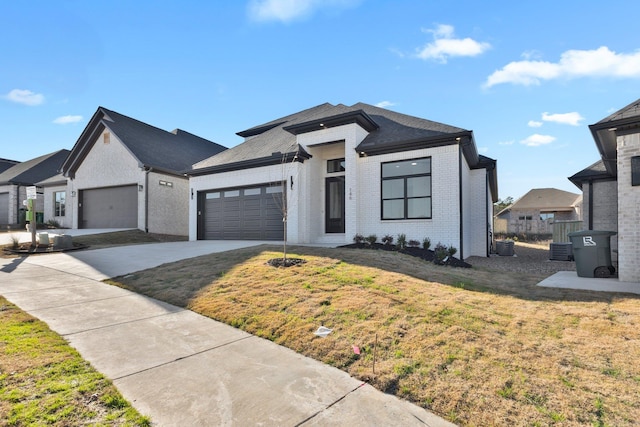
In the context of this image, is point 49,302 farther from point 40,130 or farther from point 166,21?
point 40,130

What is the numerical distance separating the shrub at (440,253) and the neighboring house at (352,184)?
29 cm

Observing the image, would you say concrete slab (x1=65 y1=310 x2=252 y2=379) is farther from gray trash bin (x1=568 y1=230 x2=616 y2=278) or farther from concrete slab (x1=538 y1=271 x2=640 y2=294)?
gray trash bin (x1=568 y1=230 x2=616 y2=278)

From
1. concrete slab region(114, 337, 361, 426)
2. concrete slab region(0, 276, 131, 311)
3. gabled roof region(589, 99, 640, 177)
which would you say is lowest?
concrete slab region(114, 337, 361, 426)

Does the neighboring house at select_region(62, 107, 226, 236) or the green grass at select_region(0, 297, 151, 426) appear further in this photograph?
the neighboring house at select_region(62, 107, 226, 236)

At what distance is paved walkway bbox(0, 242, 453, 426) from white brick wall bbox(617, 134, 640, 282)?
25.7ft

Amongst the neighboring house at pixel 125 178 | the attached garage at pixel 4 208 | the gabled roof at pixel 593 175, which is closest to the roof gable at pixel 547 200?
the gabled roof at pixel 593 175

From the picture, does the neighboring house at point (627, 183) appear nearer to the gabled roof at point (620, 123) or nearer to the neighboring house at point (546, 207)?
the gabled roof at point (620, 123)

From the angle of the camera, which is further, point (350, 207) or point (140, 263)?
point (350, 207)

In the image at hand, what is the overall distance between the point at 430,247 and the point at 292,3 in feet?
29.1

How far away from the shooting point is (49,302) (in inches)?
229

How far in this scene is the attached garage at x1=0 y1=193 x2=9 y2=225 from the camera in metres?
27.4

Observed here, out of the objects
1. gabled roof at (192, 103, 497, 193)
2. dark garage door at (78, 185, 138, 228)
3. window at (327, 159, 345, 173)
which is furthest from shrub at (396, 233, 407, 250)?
dark garage door at (78, 185, 138, 228)

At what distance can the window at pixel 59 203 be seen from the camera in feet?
79.6

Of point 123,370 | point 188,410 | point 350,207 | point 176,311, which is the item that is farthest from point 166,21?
point 188,410
